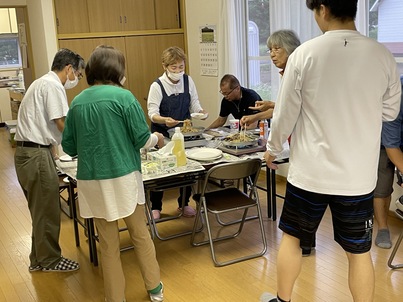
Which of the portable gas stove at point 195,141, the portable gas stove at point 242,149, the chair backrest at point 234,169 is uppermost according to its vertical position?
the portable gas stove at point 195,141

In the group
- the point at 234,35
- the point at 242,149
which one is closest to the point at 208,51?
the point at 234,35

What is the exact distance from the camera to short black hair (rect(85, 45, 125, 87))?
7.93 feet

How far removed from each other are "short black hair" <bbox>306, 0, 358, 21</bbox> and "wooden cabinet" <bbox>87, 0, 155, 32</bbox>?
3977 mm

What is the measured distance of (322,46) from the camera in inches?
74.0

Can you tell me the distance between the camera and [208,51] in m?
5.43

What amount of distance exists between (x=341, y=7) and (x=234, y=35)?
3.15m

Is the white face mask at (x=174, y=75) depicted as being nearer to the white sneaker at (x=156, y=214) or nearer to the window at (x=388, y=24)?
Answer: the white sneaker at (x=156, y=214)

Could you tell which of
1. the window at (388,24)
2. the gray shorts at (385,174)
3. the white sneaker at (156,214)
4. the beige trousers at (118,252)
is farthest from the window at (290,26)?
the beige trousers at (118,252)

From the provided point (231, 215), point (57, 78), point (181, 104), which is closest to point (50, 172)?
point (57, 78)

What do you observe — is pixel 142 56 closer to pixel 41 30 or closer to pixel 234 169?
pixel 41 30

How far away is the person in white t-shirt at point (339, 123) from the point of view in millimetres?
1878

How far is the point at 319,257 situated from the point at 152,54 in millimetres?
3519

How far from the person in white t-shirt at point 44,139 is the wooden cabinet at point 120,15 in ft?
8.37

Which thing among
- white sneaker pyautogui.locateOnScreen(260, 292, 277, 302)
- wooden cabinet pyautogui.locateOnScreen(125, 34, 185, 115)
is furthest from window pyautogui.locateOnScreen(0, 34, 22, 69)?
white sneaker pyautogui.locateOnScreen(260, 292, 277, 302)
